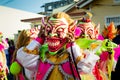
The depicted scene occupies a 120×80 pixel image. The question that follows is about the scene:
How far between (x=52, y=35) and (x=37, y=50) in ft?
1.00

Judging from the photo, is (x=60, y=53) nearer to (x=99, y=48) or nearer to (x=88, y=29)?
(x=99, y=48)

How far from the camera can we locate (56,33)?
5203 millimetres

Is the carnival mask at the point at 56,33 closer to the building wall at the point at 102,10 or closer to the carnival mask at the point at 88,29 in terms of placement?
the carnival mask at the point at 88,29

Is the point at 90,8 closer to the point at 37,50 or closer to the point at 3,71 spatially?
the point at 3,71

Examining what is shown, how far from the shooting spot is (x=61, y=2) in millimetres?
76750

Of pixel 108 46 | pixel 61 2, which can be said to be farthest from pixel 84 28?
pixel 61 2

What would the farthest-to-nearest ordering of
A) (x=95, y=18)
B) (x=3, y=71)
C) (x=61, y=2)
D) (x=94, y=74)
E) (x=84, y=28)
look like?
(x=61, y=2) < (x=95, y=18) < (x=3, y=71) < (x=84, y=28) < (x=94, y=74)

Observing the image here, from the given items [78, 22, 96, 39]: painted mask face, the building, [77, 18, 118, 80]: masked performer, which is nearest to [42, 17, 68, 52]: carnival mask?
[77, 18, 118, 80]: masked performer

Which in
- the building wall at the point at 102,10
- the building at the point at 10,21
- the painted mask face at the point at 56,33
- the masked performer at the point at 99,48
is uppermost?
the painted mask face at the point at 56,33

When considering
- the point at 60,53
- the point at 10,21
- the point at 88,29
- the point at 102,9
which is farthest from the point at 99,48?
the point at 10,21

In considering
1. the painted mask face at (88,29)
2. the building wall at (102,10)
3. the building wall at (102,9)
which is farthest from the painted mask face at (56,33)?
the building wall at (102,10)

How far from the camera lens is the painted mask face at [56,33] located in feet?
16.8

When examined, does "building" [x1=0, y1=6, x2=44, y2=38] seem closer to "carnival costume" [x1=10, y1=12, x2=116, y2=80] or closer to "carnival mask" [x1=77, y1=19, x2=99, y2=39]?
"carnival mask" [x1=77, y1=19, x2=99, y2=39]

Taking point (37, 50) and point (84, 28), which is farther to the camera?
point (84, 28)
